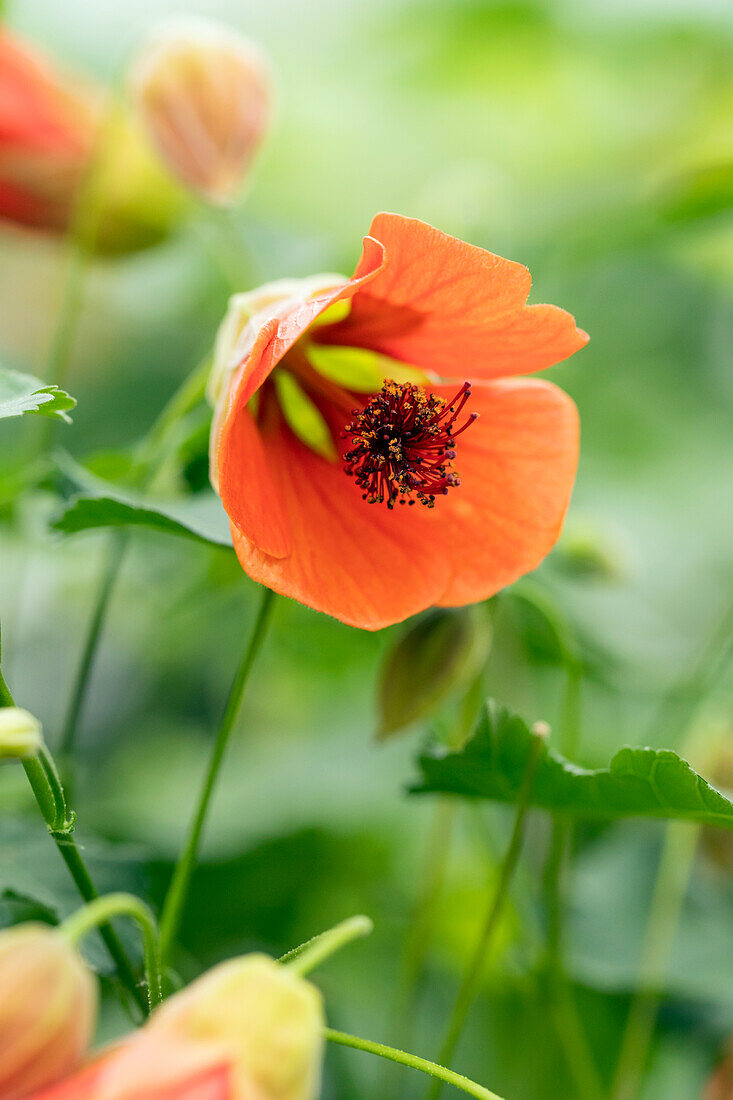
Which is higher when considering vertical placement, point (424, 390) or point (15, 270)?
point (424, 390)

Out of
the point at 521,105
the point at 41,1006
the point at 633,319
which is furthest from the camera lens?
the point at 521,105

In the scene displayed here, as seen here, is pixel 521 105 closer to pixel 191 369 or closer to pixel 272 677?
pixel 191 369

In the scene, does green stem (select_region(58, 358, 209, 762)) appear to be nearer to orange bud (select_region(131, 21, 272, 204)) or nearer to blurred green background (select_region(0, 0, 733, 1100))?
blurred green background (select_region(0, 0, 733, 1100))

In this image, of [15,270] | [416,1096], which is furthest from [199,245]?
[416,1096]

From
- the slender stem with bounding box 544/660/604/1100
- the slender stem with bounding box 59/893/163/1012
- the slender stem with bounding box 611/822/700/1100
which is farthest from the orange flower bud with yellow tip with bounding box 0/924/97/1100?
the slender stem with bounding box 611/822/700/1100

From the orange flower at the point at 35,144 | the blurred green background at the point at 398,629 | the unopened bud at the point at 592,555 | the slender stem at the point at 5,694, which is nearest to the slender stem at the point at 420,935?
the blurred green background at the point at 398,629

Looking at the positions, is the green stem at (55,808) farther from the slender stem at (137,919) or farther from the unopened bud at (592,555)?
the unopened bud at (592,555)

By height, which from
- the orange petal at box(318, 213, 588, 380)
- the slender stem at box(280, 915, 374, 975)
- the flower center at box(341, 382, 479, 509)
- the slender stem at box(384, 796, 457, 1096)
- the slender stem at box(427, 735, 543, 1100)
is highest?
the orange petal at box(318, 213, 588, 380)
